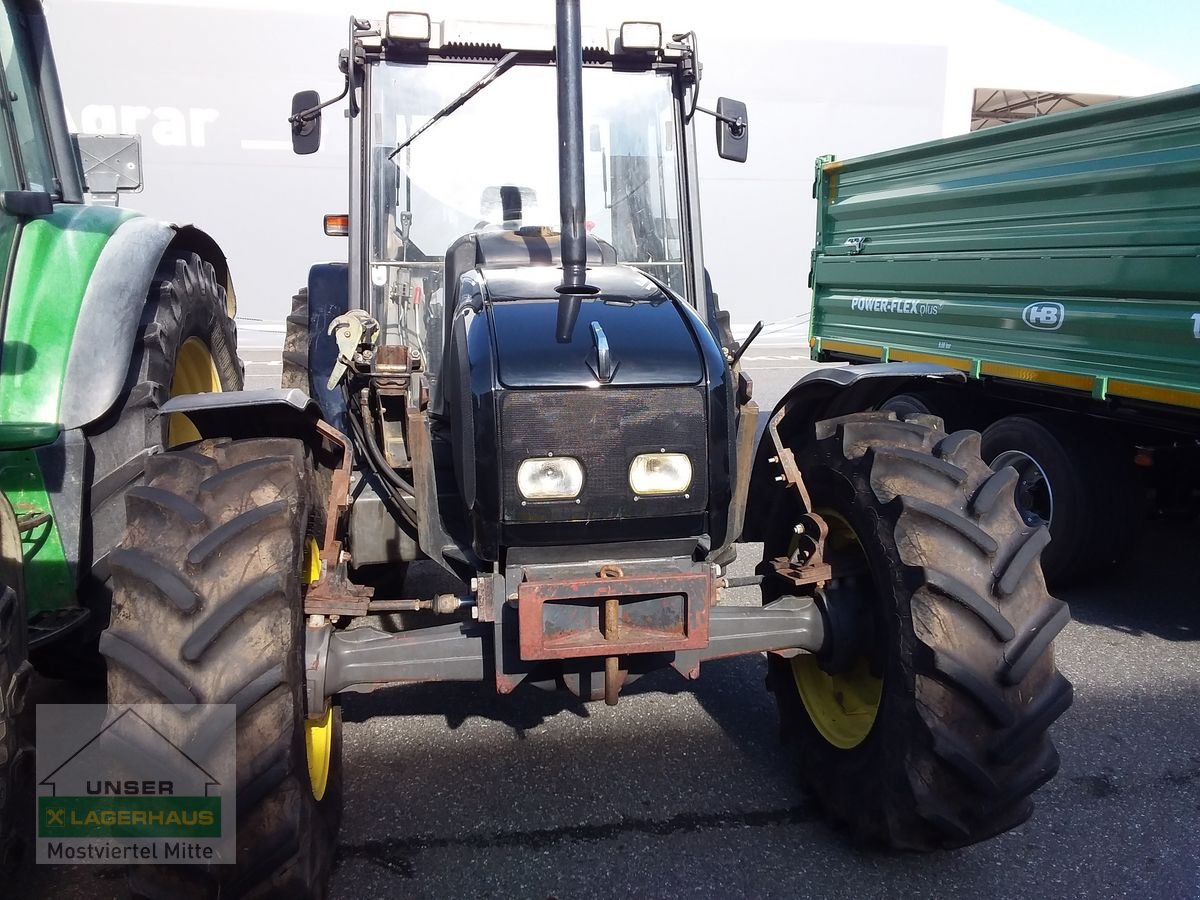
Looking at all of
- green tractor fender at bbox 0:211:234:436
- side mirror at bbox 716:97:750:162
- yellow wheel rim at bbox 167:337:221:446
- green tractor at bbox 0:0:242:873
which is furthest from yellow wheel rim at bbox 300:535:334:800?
side mirror at bbox 716:97:750:162

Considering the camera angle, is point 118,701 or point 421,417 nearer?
point 118,701

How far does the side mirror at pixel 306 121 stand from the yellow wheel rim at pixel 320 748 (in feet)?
7.18

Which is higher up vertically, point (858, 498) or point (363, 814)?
point (858, 498)

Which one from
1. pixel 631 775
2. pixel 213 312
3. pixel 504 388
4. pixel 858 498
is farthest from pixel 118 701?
pixel 213 312

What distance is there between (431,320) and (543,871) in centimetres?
203

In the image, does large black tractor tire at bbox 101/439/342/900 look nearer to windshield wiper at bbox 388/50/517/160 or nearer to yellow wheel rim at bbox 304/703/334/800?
yellow wheel rim at bbox 304/703/334/800

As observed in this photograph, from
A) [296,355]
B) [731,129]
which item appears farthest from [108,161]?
[731,129]

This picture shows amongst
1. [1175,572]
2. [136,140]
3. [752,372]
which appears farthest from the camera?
[752,372]

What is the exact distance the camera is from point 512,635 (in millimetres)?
2494

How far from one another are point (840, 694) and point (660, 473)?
1038mm

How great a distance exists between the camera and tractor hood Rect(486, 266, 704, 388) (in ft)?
8.02

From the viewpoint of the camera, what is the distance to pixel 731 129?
3867 millimetres

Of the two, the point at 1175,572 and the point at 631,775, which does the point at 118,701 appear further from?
the point at 1175,572

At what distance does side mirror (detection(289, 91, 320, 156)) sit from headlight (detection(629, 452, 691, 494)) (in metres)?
2.13
